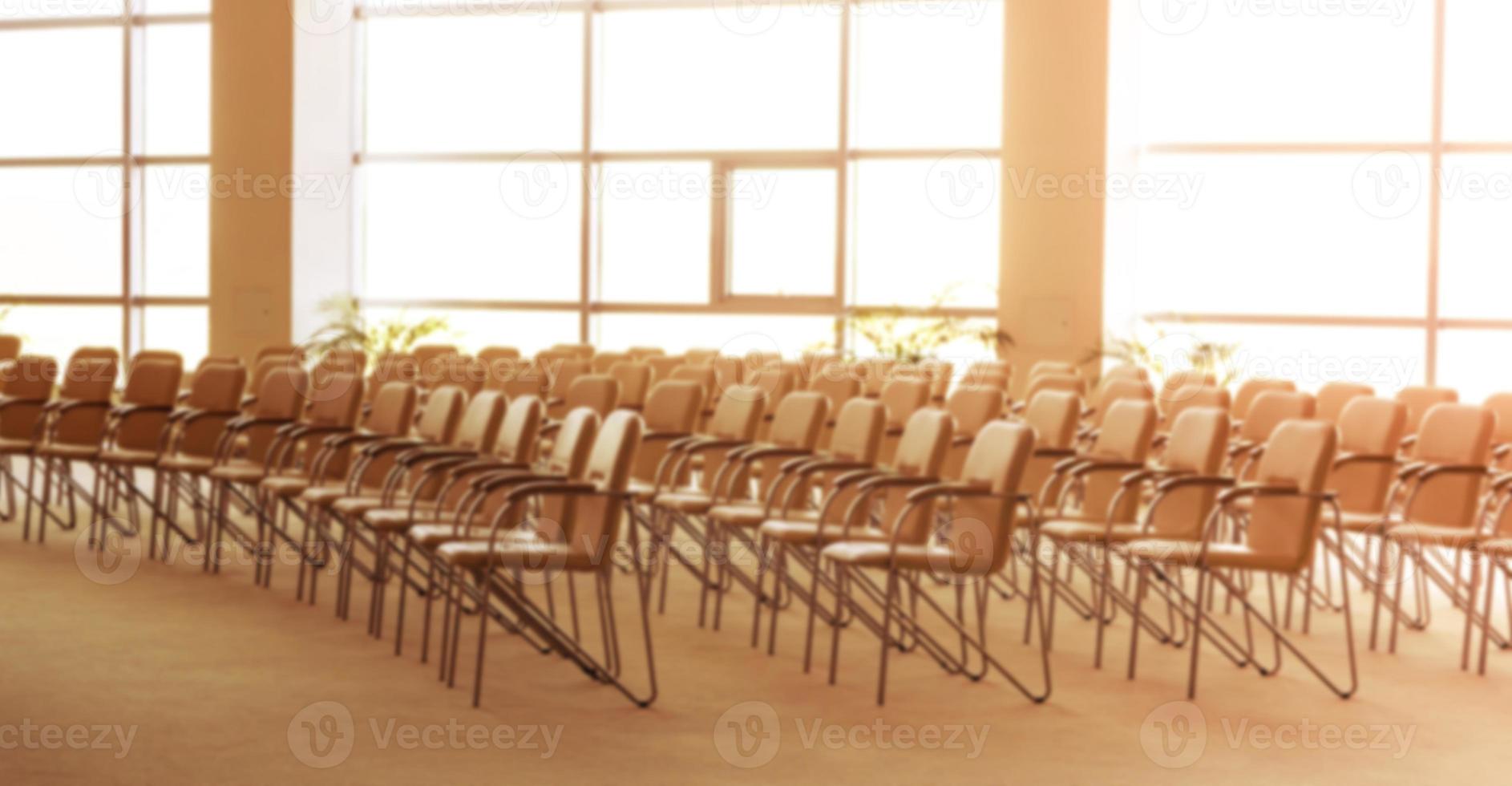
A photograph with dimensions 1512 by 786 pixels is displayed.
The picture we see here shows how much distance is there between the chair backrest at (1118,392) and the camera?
739 cm

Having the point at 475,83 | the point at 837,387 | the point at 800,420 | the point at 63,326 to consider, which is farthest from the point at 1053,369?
the point at 63,326

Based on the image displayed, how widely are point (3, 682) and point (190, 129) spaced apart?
→ 10.0 metres

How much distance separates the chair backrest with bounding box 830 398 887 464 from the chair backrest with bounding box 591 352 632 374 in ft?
10.2

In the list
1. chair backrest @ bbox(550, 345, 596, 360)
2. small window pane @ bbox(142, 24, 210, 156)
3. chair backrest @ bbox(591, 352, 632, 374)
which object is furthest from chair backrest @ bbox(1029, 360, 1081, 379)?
small window pane @ bbox(142, 24, 210, 156)

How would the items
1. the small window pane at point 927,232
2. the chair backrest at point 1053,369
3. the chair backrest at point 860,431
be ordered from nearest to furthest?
the chair backrest at point 860,431 → the chair backrest at point 1053,369 → the small window pane at point 927,232

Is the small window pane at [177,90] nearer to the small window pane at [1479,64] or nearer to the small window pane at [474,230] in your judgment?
the small window pane at [474,230]

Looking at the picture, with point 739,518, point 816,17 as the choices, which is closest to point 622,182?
point 816,17

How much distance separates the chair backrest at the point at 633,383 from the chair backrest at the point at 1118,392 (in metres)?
2.42

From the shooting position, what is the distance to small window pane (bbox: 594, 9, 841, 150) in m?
12.7

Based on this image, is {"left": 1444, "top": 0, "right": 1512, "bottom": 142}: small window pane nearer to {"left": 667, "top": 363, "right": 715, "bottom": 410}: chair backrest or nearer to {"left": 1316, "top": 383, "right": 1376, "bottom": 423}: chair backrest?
{"left": 1316, "top": 383, "right": 1376, "bottom": 423}: chair backrest

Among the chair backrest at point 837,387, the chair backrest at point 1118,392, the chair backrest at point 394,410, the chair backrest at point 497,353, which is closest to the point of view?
the chair backrest at point 394,410

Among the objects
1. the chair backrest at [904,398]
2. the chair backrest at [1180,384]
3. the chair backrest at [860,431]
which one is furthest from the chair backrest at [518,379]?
the chair backrest at [1180,384]

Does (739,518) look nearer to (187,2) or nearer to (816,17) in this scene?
(816,17)

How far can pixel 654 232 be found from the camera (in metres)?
13.2
